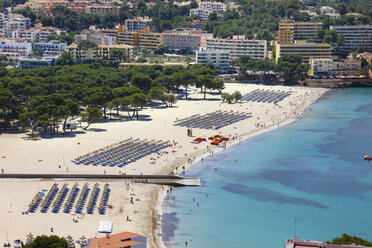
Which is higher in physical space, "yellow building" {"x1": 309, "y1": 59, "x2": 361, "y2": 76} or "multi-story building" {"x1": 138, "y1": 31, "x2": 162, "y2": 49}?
"multi-story building" {"x1": 138, "y1": 31, "x2": 162, "y2": 49}

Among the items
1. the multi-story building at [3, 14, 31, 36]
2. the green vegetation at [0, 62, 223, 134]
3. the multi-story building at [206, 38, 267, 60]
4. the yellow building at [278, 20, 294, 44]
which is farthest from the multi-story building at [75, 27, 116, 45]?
the yellow building at [278, 20, 294, 44]

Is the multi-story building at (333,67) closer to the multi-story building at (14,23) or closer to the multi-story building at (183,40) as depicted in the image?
the multi-story building at (183,40)

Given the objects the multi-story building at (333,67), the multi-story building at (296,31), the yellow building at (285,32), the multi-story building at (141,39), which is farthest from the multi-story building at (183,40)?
the multi-story building at (333,67)

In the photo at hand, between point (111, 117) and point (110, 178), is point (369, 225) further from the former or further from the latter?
point (111, 117)

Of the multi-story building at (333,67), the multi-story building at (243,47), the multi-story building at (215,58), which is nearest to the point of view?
the multi-story building at (215,58)

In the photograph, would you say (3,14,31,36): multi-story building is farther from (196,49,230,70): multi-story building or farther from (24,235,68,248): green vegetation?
(24,235,68,248): green vegetation

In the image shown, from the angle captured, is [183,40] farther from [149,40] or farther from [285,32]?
[285,32]
